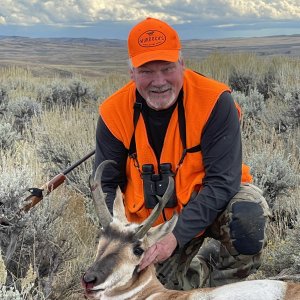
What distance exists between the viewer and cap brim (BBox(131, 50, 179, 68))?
3754 millimetres

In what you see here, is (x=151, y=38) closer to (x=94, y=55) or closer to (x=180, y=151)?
(x=180, y=151)

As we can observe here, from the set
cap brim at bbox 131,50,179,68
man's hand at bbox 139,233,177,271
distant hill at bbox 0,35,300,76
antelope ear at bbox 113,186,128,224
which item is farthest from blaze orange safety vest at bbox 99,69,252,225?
distant hill at bbox 0,35,300,76

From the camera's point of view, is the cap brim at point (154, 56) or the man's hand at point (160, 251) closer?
the man's hand at point (160, 251)

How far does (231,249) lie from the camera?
4.07 meters

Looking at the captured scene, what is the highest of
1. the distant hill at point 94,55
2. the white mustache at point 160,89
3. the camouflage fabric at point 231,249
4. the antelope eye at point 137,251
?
the white mustache at point 160,89

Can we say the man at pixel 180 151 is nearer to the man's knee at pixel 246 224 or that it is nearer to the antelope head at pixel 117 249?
the man's knee at pixel 246 224

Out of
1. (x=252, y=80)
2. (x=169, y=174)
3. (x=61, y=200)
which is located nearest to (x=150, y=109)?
(x=169, y=174)

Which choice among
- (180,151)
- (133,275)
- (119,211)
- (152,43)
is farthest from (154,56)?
(133,275)

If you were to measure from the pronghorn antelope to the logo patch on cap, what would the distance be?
1134mm

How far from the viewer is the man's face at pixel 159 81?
12.6ft

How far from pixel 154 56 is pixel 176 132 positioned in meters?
0.61

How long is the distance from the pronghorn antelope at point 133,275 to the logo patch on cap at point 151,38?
113 cm

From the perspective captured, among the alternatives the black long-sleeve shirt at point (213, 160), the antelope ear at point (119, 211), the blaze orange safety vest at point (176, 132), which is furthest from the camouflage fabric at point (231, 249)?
the antelope ear at point (119, 211)

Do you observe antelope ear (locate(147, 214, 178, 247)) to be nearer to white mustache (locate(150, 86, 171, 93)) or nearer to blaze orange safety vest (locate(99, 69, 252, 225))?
blaze orange safety vest (locate(99, 69, 252, 225))
